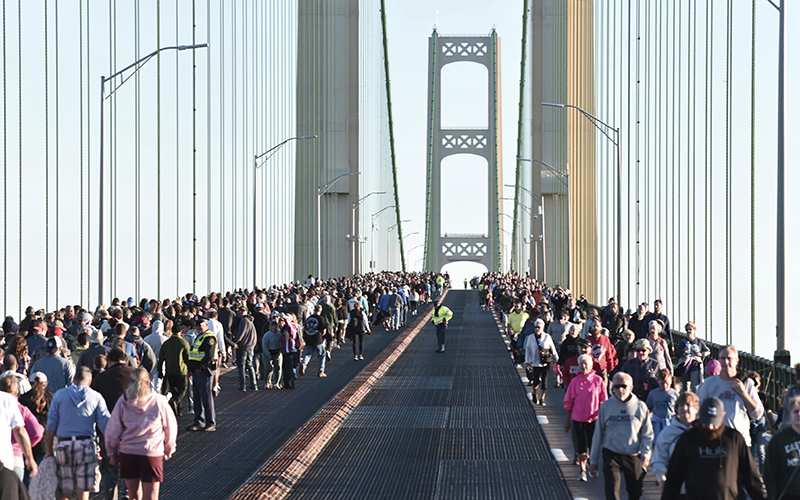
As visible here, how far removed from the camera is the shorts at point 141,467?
7.18 metres

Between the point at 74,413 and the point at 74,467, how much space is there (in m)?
0.36

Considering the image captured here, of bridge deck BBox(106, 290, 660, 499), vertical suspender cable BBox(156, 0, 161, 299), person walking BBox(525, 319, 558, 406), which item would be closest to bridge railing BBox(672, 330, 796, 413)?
person walking BBox(525, 319, 558, 406)

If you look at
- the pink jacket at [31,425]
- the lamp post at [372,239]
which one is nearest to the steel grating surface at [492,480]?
the pink jacket at [31,425]

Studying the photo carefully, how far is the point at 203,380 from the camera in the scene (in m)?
11.9

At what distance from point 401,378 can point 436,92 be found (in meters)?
95.2

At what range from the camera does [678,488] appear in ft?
18.2

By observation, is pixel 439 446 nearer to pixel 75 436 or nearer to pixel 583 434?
Result: pixel 583 434

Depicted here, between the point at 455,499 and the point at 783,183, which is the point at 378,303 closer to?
the point at 783,183

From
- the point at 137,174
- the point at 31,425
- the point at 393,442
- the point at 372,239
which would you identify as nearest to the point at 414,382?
the point at 393,442

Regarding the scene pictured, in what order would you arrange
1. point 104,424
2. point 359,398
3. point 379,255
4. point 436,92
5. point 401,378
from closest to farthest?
point 104,424
point 359,398
point 401,378
point 379,255
point 436,92

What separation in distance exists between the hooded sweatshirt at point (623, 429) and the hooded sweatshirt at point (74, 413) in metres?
3.33

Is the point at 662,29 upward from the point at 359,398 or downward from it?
upward

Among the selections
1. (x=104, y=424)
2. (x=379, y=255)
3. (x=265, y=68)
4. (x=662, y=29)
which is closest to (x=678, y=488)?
(x=104, y=424)

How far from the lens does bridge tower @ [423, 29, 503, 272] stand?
105 meters
